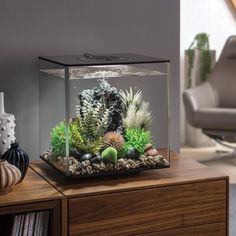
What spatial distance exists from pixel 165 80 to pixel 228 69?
2.71 m

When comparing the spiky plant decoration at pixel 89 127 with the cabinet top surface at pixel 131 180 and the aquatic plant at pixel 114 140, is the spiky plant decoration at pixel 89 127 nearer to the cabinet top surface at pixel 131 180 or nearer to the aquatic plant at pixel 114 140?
the aquatic plant at pixel 114 140

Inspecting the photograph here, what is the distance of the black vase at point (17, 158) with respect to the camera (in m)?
2.07

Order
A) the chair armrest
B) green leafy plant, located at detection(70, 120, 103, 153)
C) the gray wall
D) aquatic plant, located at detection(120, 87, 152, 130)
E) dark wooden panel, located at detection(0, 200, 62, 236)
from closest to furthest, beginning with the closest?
1. dark wooden panel, located at detection(0, 200, 62, 236)
2. green leafy plant, located at detection(70, 120, 103, 153)
3. aquatic plant, located at detection(120, 87, 152, 130)
4. the gray wall
5. the chair armrest

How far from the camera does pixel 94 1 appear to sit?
244 cm

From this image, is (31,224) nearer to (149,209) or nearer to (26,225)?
(26,225)

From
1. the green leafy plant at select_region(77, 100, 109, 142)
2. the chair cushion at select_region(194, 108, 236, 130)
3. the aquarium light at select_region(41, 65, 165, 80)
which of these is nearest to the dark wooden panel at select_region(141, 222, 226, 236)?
the green leafy plant at select_region(77, 100, 109, 142)

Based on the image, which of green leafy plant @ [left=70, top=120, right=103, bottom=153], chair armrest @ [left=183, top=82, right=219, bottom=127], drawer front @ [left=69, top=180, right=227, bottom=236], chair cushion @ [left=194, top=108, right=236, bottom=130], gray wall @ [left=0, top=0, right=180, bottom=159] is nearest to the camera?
drawer front @ [left=69, top=180, right=227, bottom=236]

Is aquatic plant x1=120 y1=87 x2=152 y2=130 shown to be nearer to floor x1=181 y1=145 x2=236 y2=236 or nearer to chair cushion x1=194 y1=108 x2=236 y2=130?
floor x1=181 y1=145 x2=236 y2=236

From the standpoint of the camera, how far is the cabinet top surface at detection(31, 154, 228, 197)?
79.3 inches

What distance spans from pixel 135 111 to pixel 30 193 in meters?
0.51

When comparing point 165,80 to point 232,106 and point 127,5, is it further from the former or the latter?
point 232,106

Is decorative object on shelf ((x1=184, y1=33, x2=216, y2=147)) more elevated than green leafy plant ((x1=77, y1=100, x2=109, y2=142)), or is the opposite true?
decorative object on shelf ((x1=184, y1=33, x2=216, y2=147))

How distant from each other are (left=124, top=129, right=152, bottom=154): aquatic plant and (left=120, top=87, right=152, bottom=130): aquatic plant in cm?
2

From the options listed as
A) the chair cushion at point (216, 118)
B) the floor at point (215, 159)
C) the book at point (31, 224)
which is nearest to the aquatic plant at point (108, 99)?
the book at point (31, 224)
